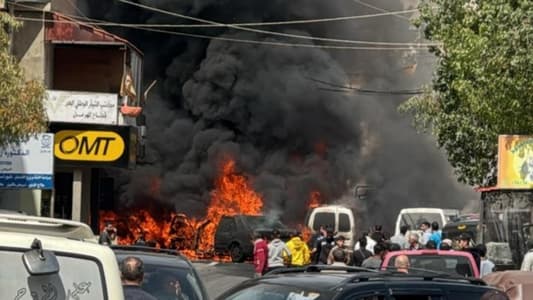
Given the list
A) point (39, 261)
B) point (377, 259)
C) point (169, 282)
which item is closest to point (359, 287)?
point (169, 282)

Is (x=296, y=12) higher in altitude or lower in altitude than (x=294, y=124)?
higher

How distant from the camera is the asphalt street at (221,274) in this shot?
68.4ft

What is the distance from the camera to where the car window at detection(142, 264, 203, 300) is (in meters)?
8.80

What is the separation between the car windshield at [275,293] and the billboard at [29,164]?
1385cm

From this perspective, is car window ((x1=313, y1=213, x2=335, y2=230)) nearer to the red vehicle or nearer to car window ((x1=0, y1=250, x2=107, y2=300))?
the red vehicle

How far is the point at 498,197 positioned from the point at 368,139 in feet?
86.4

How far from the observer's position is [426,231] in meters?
21.9

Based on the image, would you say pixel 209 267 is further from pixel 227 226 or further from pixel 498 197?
pixel 498 197

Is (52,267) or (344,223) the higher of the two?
(52,267)

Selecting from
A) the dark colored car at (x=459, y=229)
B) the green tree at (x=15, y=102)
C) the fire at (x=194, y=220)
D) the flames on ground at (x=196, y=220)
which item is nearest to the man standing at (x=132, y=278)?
the green tree at (x=15, y=102)

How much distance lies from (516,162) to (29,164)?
966 centimetres

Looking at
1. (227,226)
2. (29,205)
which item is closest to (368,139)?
(227,226)

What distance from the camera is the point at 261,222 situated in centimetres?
3316

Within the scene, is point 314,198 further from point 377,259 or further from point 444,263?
point 444,263
